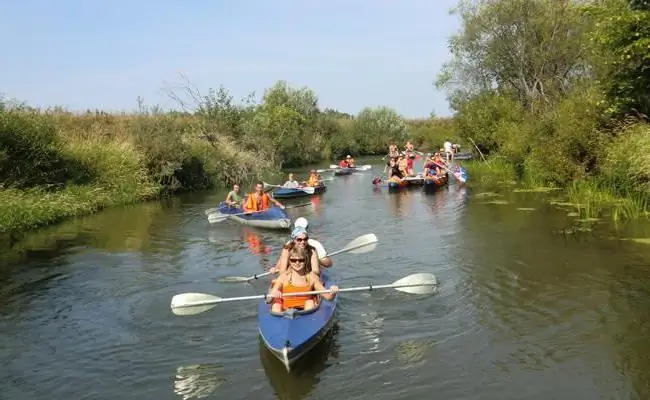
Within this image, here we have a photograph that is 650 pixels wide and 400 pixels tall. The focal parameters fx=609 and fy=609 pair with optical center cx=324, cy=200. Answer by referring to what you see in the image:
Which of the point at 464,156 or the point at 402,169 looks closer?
the point at 402,169

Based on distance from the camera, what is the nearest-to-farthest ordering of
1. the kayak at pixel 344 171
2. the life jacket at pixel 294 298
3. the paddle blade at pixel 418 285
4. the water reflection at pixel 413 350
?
1. the water reflection at pixel 413 350
2. the life jacket at pixel 294 298
3. the paddle blade at pixel 418 285
4. the kayak at pixel 344 171

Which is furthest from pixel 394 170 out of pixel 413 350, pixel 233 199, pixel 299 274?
pixel 413 350

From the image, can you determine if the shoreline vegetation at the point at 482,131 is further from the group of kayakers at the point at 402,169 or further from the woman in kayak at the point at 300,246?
the woman in kayak at the point at 300,246

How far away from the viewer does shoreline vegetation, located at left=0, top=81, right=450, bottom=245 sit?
1842 centimetres

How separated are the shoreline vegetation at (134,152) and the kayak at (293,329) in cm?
1067

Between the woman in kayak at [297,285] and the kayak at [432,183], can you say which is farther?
the kayak at [432,183]

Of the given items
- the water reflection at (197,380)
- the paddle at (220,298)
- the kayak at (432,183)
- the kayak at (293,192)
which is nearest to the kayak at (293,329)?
the paddle at (220,298)

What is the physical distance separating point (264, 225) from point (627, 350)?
1044cm

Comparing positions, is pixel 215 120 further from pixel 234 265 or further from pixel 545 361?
pixel 545 361

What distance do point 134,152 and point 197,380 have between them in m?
19.1

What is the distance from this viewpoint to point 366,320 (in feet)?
27.8

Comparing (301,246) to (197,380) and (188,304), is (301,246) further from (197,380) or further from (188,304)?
(197,380)

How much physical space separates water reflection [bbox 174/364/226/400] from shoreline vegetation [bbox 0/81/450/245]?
1024 cm

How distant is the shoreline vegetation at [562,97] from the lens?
15.3 m
